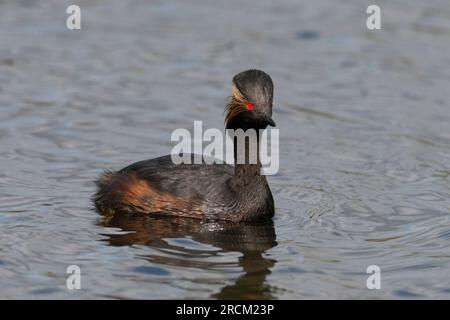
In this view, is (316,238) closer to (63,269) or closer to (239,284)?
(239,284)

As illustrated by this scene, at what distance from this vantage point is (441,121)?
1520 cm

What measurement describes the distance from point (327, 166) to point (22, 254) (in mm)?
4749

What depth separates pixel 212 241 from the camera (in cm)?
1060

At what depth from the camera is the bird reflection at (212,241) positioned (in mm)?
9414

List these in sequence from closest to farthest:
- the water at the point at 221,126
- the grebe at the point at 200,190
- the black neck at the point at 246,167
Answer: the water at the point at 221,126
the grebe at the point at 200,190
the black neck at the point at 246,167

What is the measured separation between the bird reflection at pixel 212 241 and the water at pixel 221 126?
0.03m

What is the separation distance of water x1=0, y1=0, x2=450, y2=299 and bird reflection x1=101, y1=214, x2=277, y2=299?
0.03 meters

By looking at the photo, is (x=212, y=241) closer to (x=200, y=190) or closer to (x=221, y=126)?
(x=200, y=190)

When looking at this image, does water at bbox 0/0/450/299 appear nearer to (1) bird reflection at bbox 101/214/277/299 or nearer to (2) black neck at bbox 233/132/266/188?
(1) bird reflection at bbox 101/214/277/299

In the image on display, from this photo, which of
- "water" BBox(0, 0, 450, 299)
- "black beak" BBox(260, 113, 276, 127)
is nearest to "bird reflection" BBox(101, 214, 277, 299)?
"water" BBox(0, 0, 450, 299)

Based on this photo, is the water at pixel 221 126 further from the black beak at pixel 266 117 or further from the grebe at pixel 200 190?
the black beak at pixel 266 117

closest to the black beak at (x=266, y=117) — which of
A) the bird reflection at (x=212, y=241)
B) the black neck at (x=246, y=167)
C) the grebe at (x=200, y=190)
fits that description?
the grebe at (x=200, y=190)

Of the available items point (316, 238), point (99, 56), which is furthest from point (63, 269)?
point (99, 56)

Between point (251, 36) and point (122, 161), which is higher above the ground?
point (251, 36)
